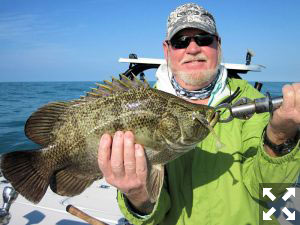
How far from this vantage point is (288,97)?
5.90 feet

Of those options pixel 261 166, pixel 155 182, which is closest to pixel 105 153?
pixel 155 182

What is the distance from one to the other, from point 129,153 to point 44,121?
0.79 meters

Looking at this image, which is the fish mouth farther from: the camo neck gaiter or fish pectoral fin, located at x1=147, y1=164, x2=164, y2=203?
the camo neck gaiter

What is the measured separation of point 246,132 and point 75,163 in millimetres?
1594

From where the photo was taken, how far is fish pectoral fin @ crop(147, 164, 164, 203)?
2.30 meters

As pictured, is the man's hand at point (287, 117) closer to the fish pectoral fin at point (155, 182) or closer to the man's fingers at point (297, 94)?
the man's fingers at point (297, 94)

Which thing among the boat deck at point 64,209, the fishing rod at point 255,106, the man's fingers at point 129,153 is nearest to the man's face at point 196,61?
the fishing rod at point 255,106

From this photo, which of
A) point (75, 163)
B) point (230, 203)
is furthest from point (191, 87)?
point (75, 163)

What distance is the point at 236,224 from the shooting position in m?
2.58

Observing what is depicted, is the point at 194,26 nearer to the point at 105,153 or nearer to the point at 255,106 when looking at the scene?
the point at 255,106

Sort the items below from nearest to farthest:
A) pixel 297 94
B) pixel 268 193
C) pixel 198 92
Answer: pixel 297 94, pixel 268 193, pixel 198 92

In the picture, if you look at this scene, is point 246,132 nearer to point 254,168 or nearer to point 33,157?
point 254,168

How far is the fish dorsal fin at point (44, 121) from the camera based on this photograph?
2.38 m

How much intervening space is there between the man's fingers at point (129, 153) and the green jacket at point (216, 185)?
1.57ft
